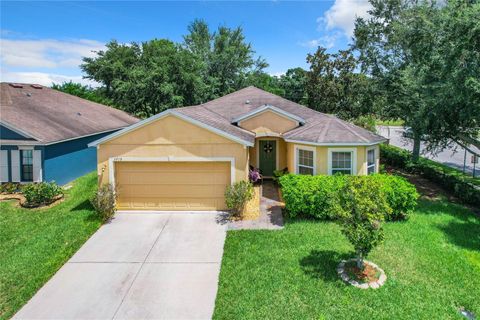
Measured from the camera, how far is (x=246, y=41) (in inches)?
1674

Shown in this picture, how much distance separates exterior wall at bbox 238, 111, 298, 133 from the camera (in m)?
16.5

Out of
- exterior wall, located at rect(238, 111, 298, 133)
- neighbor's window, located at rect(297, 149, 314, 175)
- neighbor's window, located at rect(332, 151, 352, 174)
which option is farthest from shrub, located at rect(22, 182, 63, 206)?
neighbor's window, located at rect(332, 151, 352, 174)

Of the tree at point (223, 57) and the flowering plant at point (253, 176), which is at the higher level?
the tree at point (223, 57)

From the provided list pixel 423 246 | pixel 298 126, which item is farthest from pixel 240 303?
pixel 298 126

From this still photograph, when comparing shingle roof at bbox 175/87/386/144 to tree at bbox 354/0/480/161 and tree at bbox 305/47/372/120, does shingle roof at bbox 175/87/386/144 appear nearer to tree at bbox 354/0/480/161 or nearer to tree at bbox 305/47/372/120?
tree at bbox 354/0/480/161

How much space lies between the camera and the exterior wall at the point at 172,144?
1210cm

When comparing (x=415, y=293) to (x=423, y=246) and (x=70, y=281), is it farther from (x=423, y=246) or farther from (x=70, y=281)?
(x=70, y=281)

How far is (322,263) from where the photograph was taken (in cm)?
830

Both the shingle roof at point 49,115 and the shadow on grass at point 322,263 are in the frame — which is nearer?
the shadow on grass at point 322,263

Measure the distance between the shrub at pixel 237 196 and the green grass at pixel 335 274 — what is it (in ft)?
4.76

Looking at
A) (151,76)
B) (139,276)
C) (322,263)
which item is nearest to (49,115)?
(151,76)

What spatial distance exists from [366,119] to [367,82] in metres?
3.65

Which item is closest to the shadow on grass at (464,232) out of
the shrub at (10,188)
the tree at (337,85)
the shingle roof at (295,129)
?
the shingle roof at (295,129)

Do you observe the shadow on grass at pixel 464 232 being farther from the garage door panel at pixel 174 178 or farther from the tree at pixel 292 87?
the tree at pixel 292 87
